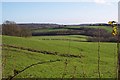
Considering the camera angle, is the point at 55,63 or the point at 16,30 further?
the point at 16,30

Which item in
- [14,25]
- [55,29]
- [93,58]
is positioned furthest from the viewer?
[55,29]

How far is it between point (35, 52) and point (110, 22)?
25538 mm

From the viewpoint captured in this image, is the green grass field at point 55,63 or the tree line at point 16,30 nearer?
the green grass field at point 55,63

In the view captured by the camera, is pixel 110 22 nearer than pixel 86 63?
Yes

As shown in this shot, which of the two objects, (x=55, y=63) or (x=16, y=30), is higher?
(x=16, y=30)

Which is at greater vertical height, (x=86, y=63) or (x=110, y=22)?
(x=110, y=22)

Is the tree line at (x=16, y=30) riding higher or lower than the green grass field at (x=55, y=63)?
higher

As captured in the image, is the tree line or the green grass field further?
the tree line

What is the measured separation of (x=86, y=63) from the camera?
25.0 meters

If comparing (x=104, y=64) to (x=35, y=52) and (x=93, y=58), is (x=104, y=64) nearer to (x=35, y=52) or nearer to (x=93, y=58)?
(x=93, y=58)

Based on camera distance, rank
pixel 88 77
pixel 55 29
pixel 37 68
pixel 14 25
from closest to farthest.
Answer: pixel 88 77 → pixel 37 68 → pixel 14 25 → pixel 55 29

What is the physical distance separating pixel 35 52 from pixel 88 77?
391 inches

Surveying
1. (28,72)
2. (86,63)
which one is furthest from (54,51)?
(28,72)

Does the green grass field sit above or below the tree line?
below
